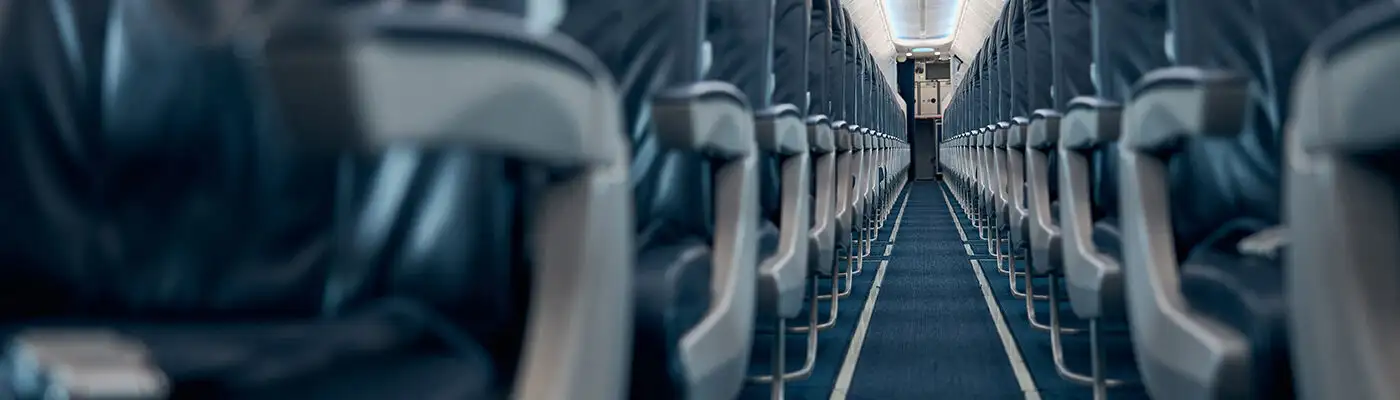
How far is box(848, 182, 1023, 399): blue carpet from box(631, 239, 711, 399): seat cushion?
5.84ft

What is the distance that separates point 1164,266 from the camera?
1.71 meters

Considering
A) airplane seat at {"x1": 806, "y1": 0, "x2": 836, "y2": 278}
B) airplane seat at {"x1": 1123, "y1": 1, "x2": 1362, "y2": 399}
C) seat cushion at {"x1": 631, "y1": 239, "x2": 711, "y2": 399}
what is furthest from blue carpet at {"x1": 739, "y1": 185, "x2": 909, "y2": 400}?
seat cushion at {"x1": 631, "y1": 239, "x2": 711, "y2": 399}

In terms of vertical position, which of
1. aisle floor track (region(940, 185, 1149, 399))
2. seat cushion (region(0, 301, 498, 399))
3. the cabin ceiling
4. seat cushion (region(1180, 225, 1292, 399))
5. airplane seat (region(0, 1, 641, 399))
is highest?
the cabin ceiling

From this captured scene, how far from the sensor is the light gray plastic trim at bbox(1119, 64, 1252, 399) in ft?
4.71

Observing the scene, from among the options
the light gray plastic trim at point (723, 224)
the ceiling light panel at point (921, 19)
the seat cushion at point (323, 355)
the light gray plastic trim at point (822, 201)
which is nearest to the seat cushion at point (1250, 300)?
the light gray plastic trim at point (723, 224)

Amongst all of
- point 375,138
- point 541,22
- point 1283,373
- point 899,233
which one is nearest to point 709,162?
point 541,22

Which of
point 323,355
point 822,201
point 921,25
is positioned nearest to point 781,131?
point 822,201

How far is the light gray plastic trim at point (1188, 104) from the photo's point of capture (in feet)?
4.71

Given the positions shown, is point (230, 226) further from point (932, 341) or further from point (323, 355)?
point (932, 341)

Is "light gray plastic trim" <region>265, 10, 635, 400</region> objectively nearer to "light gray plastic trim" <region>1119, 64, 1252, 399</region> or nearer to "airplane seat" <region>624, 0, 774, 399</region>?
"airplane seat" <region>624, 0, 774, 399</region>

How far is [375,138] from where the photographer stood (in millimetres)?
625

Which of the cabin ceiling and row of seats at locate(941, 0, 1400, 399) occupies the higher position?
the cabin ceiling

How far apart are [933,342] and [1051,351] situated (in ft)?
1.30

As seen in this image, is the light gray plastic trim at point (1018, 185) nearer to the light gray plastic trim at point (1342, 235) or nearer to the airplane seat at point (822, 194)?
the airplane seat at point (822, 194)
